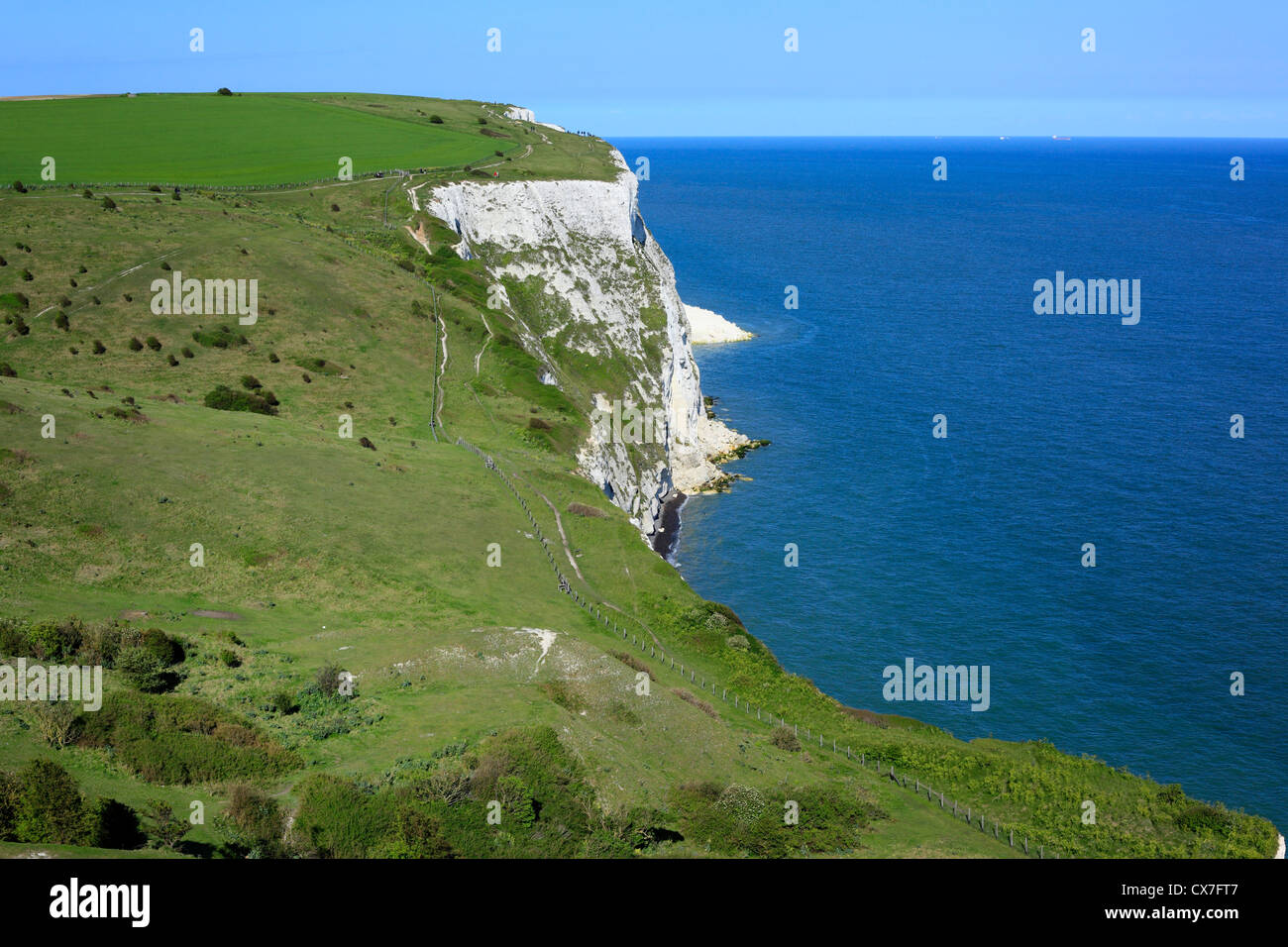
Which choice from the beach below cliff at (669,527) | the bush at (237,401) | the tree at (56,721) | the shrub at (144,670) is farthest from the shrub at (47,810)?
the beach below cliff at (669,527)

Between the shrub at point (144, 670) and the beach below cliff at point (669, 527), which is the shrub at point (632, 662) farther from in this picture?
the beach below cliff at point (669, 527)

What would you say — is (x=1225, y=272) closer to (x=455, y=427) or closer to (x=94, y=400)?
(x=455, y=427)

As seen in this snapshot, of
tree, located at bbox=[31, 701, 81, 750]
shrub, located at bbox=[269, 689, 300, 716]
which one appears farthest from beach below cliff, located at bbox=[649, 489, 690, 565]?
tree, located at bbox=[31, 701, 81, 750]

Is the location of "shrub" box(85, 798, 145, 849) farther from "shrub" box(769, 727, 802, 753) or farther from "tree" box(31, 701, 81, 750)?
"shrub" box(769, 727, 802, 753)

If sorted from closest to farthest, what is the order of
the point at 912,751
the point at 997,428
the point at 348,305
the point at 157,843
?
the point at 157,843
the point at 912,751
the point at 348,305
the point at 997,428

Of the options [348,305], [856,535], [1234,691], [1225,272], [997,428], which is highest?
[1225,272]

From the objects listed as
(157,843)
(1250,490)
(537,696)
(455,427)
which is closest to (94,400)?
(455,427)

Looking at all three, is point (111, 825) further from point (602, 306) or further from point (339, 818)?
point (602, 306)

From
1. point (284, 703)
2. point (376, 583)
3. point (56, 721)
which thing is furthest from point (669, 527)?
point (56, 721)
